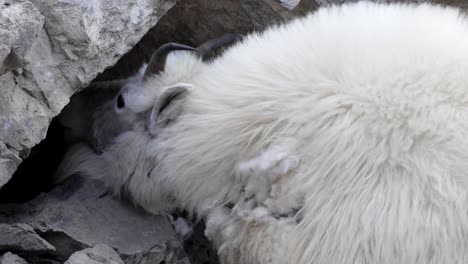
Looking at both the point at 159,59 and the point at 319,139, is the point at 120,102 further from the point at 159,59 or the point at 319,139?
the point at 319,139

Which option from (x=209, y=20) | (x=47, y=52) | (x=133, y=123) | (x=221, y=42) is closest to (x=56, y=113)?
(x=47, y=52)

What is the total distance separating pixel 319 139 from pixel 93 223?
3.50 feet

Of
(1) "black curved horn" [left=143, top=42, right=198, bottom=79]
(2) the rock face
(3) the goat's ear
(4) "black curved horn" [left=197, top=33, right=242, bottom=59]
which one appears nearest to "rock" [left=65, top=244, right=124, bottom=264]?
(2) the rock face

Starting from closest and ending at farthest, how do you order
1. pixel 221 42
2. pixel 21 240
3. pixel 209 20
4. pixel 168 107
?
pixel 21 240, pixel 168 107, pixel 221 42, pixel 209 20

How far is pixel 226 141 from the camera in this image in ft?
9.52

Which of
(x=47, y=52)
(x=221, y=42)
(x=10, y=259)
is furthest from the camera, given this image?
(x=221, y=42)

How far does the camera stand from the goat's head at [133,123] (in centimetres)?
312

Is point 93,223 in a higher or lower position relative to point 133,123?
lower

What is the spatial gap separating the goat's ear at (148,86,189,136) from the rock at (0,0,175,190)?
0.30 m

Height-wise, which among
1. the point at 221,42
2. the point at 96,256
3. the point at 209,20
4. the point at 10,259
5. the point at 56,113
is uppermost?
the point at 209,20

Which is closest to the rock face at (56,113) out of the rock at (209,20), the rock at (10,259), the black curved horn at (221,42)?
the rock at (10,259)

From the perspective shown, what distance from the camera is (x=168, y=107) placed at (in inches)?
121

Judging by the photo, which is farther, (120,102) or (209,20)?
(209,20)

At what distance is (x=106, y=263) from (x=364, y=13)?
147 cm
